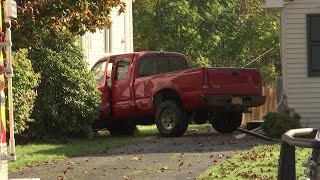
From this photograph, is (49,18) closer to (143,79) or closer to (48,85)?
(48,85)

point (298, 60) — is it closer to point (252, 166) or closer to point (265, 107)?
point (252, 166)

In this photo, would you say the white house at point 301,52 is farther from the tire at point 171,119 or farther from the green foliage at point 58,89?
the green foliage at point 58,89

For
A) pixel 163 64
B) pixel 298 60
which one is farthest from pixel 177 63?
pixel 298 60

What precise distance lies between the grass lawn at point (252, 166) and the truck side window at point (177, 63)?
6.37m

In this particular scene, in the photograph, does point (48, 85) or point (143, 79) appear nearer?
point (48, 85)

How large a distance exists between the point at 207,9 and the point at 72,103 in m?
27.1

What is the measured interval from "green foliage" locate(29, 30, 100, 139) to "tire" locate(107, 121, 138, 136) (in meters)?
2.13

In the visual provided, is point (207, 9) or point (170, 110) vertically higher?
point (207, 9)

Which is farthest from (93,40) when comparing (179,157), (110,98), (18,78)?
(179,157)

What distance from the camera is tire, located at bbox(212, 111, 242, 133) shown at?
18828 mm

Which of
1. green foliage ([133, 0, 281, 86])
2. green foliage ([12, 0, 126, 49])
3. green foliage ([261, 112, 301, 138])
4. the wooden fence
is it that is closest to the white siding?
green foliage ([261, 112, 301, 138])

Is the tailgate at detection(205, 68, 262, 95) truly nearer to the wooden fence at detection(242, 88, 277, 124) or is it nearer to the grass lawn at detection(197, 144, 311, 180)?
the grass lawn at detection(197, 144, 311, 180)

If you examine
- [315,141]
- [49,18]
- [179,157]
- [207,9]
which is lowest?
[179,157]

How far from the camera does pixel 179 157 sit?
42.5 ft
